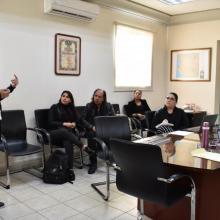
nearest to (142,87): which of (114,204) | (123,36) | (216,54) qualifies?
(123,36)

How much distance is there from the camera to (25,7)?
156 inches

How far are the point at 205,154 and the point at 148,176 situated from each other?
0.56 m

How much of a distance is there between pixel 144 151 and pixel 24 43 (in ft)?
8.95

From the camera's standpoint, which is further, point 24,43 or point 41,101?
point 41,101

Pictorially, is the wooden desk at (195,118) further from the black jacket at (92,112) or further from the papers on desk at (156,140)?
the papers on desk at (156,140)

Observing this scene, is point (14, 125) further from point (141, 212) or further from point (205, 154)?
point (205, 154)

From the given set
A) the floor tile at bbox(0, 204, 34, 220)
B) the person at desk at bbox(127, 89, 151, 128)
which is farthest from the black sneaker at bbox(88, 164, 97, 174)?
the person at desk at bbox(127, 89, 151, 128)

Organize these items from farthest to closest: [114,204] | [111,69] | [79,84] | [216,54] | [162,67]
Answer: [162,67] < [216,54] < [111,69] < [79,84] < [114,204]

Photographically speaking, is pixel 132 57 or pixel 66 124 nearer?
pixel 66 124

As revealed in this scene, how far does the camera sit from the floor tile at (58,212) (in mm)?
2713

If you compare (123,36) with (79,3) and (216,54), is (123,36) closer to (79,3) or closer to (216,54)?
(79,3)

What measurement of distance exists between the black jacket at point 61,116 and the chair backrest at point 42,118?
123mm

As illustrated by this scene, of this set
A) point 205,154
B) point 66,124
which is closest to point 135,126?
point 66,124

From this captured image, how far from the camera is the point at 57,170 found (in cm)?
358
